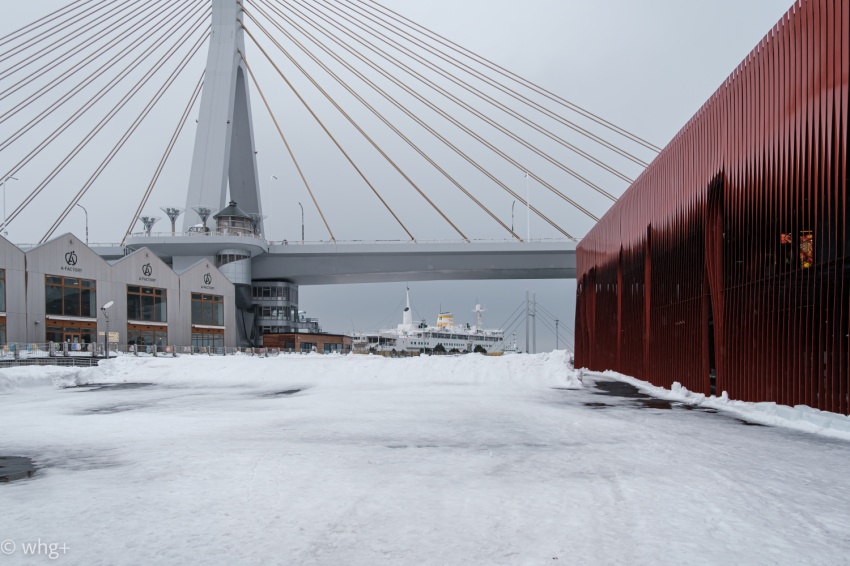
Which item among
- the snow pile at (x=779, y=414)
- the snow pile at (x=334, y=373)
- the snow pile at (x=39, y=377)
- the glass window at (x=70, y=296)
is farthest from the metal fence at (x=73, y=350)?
the snow pile at (x=779, y=414)

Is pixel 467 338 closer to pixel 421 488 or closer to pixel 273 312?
pixel 273 312

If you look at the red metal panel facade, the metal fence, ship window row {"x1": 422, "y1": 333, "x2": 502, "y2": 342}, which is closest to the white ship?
ship window row {"x1": 422, "y1": 333, "x2": 502, "y2": 342}

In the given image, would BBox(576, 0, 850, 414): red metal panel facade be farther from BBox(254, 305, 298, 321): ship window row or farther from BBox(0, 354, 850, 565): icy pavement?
BBox(254, 305, 298, 321): ship window row

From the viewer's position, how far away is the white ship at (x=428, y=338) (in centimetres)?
10656

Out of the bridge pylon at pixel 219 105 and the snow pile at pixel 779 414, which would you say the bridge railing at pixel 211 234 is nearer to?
the bridge pylon at pixel 219 105

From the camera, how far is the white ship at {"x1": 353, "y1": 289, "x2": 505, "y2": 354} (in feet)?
350

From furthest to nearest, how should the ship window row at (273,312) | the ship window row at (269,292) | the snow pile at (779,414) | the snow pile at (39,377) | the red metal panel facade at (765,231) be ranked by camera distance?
the ship window row at (269,292) → the ship window row at (273,312) → the snow pile at (39,377) → the red metal panel facade at (765,231) → the snow pile at (779,414)

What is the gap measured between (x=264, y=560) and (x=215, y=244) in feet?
205

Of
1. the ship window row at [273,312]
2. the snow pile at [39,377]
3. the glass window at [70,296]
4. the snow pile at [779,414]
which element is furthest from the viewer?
the ship window row at [273,312]

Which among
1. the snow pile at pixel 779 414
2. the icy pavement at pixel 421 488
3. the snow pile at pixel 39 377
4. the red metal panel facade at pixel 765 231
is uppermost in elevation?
the red metal panel facade at pixel 765 231

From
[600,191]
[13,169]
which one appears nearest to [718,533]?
[600,191]

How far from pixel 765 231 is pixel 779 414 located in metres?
4.06

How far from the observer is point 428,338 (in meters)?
108

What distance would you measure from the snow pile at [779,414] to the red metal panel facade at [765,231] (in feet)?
0.91
